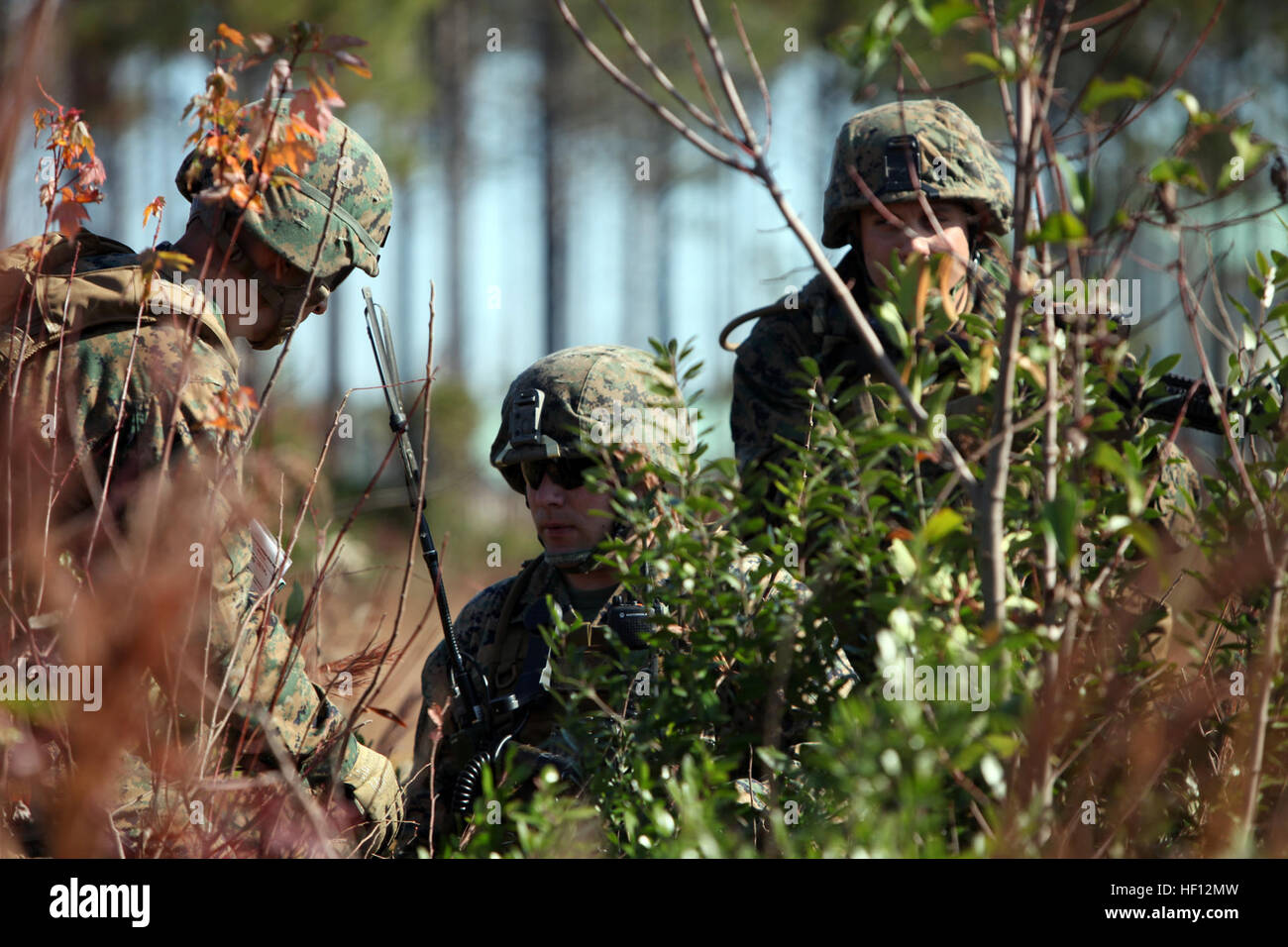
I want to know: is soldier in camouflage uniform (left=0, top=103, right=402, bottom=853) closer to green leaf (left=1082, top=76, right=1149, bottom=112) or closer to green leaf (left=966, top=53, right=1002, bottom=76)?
green leaf (left=966, top=53, right=1002, bottom=76)

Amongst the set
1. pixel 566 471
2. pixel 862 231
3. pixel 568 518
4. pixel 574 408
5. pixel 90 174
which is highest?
pixel 862 231

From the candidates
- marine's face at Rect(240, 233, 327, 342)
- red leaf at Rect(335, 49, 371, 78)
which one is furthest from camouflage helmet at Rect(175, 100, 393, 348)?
red leaf at Rect(335, 49, 371, 78)

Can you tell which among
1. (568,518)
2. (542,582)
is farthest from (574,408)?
(542,582)

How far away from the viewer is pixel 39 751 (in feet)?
6.85

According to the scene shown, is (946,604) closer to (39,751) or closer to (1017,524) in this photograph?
(1017,524)

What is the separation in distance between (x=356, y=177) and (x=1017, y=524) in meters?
1.93

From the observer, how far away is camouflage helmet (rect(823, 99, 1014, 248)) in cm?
352

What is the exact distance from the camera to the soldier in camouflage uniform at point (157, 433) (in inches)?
88.8

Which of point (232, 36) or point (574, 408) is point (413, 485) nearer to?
point (574, 408)

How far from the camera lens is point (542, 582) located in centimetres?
337

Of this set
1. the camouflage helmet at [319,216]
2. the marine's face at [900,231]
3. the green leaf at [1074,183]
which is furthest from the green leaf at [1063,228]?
the marine's face at [900,231]

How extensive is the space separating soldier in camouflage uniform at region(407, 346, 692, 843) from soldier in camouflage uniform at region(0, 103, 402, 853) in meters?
0.32

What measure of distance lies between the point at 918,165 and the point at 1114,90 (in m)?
2.25
